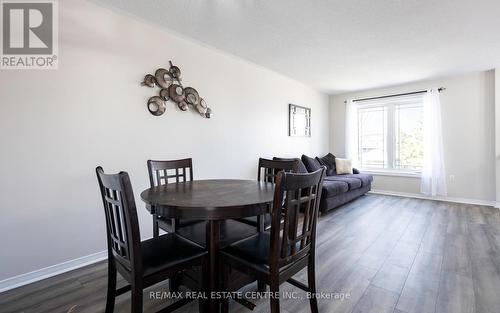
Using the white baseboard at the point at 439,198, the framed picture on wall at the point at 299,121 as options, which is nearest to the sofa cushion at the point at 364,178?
the white baseboard at the point at 439,198

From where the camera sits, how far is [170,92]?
282 centimetres

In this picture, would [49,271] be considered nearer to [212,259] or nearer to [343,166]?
[212,259]

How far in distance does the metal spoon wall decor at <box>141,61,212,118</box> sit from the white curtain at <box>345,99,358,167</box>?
3993 millimetres

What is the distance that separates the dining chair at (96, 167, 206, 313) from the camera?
3.92 feet

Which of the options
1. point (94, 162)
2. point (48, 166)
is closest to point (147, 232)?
point (94, 162)

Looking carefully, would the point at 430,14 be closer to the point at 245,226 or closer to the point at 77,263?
the point at 245,226

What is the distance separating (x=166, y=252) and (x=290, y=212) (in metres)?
0.75

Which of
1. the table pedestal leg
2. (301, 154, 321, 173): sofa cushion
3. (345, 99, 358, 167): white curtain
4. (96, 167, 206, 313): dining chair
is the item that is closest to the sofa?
(301, 154, 321, 173): sofa cushion

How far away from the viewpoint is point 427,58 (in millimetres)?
3672

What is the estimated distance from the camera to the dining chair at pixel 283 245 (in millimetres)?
1237

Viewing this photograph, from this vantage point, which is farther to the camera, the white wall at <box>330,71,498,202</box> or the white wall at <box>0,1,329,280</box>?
the white wall at <box>330,71,498,202</box>

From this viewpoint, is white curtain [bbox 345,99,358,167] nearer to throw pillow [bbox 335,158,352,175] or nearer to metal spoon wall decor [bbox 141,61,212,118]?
throw pillow [bbox 335,158,352,175]

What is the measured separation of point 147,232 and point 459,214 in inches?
181

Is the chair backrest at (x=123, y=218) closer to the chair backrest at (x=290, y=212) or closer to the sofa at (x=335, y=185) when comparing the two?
the chair backrest at (x=290, y=212)
